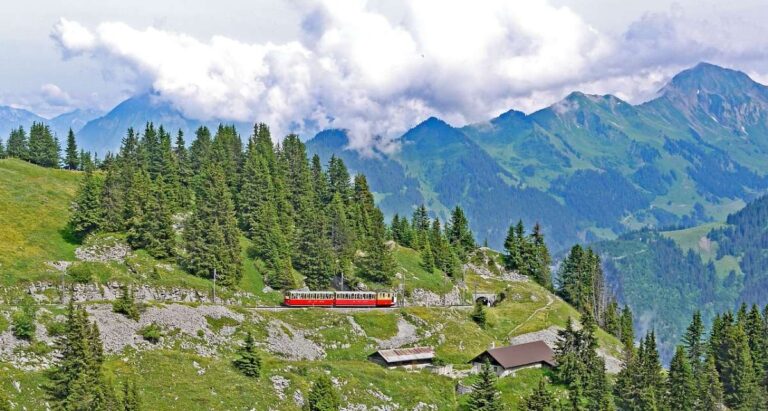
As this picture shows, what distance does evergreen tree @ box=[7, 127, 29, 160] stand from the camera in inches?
6294

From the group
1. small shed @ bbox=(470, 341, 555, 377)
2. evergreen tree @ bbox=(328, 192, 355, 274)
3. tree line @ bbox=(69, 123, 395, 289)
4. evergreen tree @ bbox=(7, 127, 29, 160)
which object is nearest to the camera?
small shed @ bbox=(470, 341, 555, 377)

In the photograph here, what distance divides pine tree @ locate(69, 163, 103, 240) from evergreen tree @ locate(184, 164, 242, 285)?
16071 millimetres

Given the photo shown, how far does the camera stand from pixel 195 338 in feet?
294

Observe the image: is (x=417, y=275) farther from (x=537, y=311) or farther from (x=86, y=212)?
(x=86, y=212)

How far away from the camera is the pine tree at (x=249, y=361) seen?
82625 millimetres

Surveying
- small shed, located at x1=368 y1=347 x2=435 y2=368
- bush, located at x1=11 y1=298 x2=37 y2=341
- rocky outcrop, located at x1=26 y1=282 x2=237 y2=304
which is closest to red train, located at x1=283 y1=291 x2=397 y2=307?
rocky outcrop, located at x1=26 y1=282 x2=237 y2=304

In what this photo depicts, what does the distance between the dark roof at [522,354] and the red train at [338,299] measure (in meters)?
22.5

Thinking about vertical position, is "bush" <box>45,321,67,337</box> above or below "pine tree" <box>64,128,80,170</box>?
below

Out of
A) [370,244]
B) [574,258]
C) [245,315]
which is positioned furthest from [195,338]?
[574,258]

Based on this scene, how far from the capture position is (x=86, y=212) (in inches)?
4614

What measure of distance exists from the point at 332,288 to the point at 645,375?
62.1 m

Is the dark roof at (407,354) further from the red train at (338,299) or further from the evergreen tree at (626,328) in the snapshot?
the evergreen tree at (626,328)

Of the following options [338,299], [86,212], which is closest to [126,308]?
[86,212]

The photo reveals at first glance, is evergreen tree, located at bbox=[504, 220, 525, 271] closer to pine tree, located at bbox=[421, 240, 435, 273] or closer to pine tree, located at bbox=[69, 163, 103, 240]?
pine tree, located at bbox=[421, 240, 435, 273]
